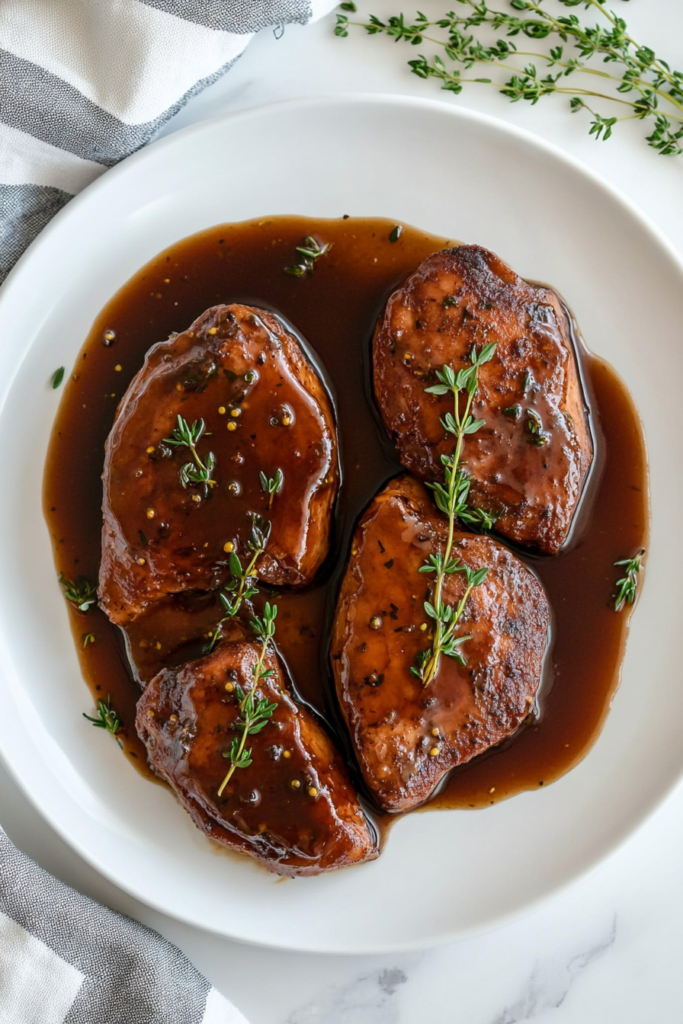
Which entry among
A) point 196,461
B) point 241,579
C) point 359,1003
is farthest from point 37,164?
point 359,1003

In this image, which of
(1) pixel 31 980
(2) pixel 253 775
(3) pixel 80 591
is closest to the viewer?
(2) pixel 253 775

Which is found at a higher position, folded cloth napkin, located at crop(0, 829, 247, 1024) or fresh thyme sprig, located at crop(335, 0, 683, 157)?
fresh thyme sprig, located at crop(335, 0, 683, 157)

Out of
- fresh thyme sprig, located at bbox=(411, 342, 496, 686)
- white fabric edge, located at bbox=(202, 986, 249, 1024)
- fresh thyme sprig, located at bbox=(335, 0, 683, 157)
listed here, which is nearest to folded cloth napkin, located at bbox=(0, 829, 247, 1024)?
white fabric edge, located at bbox=(202, 986, 249, 1024)

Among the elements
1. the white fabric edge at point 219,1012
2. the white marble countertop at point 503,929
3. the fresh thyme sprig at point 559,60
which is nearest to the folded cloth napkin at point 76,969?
the white fabric edge at point 219,1012

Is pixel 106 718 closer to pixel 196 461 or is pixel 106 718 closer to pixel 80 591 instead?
pixel 80 591

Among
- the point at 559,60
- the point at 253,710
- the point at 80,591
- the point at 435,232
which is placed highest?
the point at 559,60

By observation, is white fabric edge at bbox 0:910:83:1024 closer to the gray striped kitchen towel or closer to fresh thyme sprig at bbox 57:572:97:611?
fresh thyme sprig at bbox 57:572:97:611

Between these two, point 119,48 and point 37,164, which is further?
point 37,164

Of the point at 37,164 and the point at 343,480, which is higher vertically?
the point at 37,164
